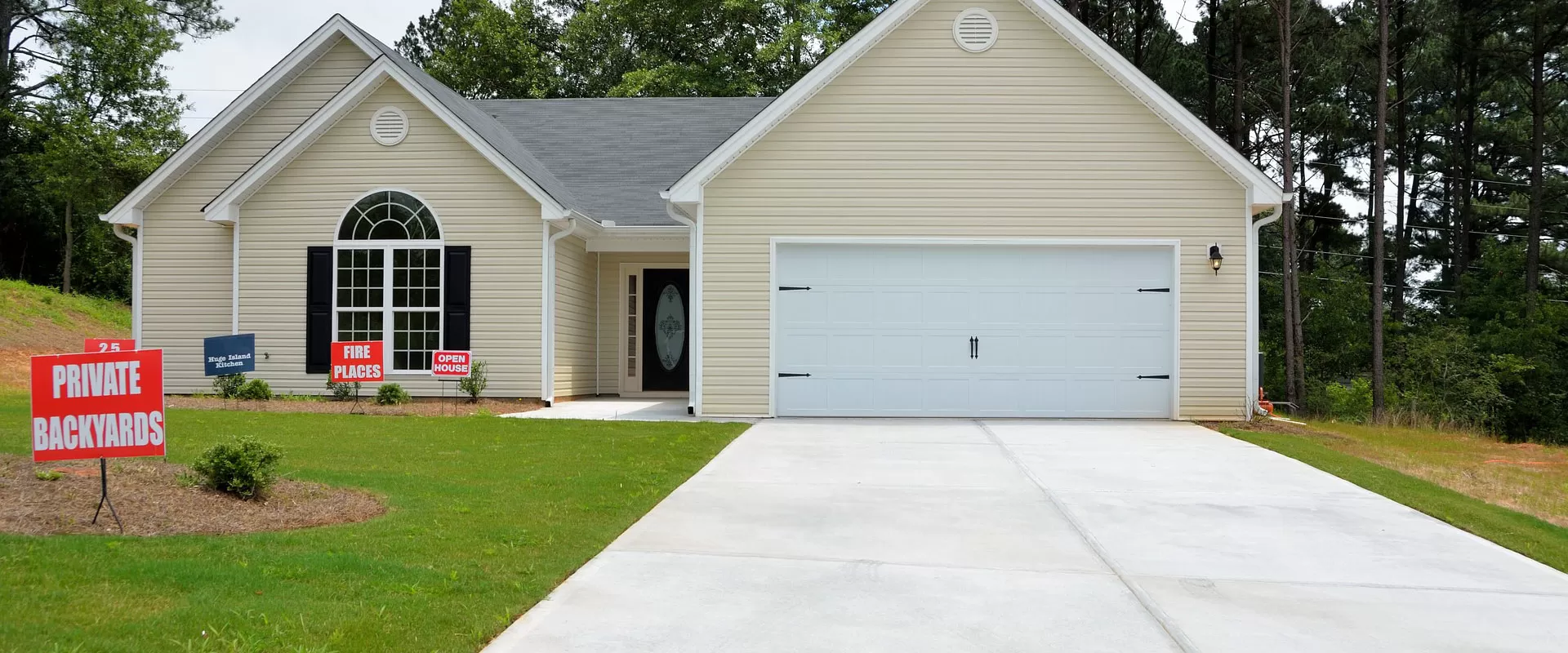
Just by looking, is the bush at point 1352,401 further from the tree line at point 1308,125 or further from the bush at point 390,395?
the bush at point 390,395

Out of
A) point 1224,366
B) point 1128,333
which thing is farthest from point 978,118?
point 1224,366

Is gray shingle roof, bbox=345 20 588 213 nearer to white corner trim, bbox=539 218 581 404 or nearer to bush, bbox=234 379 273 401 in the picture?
white corner trim, bbox=539 218 581 404

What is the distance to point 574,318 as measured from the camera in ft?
52.0

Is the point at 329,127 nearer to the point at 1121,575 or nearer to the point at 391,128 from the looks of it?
the point at 391,128

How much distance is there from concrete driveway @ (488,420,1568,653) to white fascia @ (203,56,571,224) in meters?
7.43

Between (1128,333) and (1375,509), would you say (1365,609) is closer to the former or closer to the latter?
(1375,509)

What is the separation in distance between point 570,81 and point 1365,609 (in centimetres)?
3103

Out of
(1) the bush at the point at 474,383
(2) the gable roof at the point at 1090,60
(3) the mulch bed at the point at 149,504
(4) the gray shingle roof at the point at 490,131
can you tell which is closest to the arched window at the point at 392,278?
(1) the bush at the point at 474,383

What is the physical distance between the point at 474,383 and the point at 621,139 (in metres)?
5.89

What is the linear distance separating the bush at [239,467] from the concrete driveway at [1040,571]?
219 cm

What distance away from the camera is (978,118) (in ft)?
44.1

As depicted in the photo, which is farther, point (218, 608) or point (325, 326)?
point (325, 326)

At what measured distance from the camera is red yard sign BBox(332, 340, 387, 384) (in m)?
13.0

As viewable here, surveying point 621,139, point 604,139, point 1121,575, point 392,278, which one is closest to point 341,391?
point 392,278
